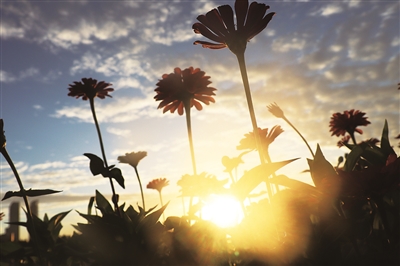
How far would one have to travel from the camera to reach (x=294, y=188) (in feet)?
3.14

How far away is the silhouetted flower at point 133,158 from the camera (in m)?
4.75

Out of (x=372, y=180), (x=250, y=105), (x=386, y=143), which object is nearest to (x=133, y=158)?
(x=250, y=105)

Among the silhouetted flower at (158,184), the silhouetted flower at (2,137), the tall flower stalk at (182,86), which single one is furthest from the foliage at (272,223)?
the silhouetted flower at (158,184)

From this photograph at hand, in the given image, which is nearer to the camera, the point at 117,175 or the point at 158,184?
the point at 117,175

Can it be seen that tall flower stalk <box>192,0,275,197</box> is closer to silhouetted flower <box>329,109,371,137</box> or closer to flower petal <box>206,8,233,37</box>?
flower petal <box>206,8,233,37</box>

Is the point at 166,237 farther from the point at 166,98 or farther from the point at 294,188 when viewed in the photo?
the point at 166,98

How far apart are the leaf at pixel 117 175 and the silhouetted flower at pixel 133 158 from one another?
3310 millimetres

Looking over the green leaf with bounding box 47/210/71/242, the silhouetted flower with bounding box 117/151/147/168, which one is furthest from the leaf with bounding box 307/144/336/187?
the silhouetted flower with bounding box 117/151/147/168

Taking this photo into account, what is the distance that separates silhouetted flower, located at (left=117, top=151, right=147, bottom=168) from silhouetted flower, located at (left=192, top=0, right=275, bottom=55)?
358 centimetres

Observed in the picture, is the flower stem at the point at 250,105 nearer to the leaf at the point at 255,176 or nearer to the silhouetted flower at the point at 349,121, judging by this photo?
the leaf at the point at 255,176

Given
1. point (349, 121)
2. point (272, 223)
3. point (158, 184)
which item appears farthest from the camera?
point (158, 184)

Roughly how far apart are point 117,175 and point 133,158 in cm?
341

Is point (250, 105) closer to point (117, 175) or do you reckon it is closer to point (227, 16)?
point (227, 16)

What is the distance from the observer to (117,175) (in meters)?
1.42
